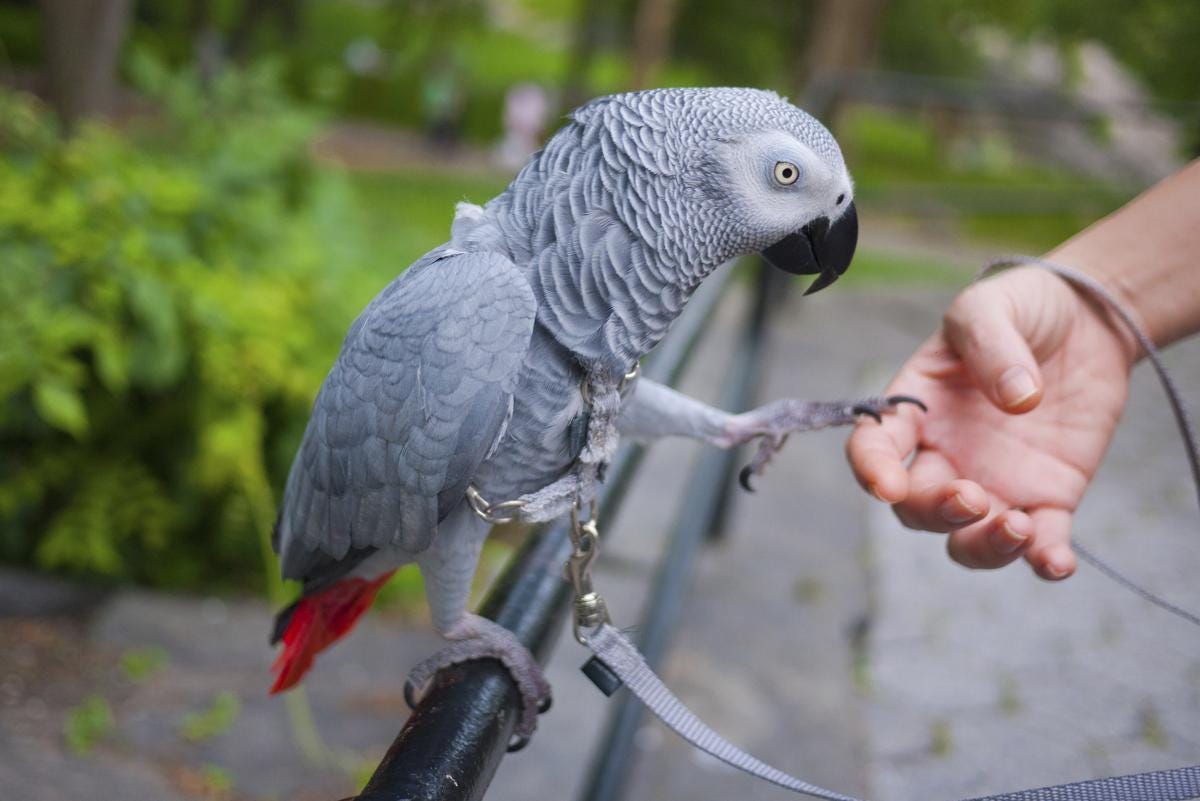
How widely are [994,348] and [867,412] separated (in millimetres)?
129

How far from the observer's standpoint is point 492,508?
0.81 meters

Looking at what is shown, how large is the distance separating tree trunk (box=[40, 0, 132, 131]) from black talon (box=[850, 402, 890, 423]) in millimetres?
2955

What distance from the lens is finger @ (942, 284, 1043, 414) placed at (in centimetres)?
84

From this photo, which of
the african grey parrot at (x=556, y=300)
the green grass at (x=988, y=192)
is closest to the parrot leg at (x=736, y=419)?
the african grey parrot at (x=556, y=300)

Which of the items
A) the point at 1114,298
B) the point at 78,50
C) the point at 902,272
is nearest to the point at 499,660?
the point at 1114,298

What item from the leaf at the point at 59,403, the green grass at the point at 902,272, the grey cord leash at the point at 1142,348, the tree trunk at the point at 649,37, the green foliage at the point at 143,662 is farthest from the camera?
the tree trunk at the point at 649,37

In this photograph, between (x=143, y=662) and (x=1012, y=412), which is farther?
(x=143, y=662)

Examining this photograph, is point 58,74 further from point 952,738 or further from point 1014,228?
point 1014,228

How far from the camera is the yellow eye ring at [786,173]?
0.75 m

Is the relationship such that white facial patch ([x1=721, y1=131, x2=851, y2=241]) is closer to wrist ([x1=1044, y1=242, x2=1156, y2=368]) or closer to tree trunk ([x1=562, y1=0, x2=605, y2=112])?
wrist ([x1=1044, y1=242, x2=1156, y2=368])

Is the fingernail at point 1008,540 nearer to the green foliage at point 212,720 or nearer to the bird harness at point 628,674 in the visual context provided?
the bird harness at point 628,674

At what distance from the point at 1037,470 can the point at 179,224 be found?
1800 millimetres

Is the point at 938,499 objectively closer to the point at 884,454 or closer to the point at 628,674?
the point at 884,454

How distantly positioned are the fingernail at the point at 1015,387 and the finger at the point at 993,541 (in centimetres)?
10
